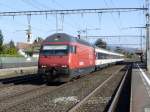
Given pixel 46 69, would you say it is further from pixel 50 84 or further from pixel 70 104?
pixel 70 104

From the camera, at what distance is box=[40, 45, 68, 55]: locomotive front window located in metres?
26.4

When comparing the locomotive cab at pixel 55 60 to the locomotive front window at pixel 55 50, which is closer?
the locomotive cab at pixel 55 60

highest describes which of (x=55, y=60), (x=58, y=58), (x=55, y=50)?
(x=55, y=50)

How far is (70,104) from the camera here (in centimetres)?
1659

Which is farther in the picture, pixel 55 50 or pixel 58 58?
pixel 55 50

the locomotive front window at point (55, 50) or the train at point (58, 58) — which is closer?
the train at point (58, 58)

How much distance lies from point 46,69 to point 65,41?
2206mm

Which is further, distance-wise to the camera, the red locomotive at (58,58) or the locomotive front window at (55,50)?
the locomotive front window at (55,50)

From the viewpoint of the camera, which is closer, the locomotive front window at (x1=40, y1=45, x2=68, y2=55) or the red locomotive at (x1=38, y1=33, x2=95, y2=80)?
the red locomotive at (x1=38, y1=33, x2=95, y2=80)

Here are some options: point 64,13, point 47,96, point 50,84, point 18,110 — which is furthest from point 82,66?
point 18,110

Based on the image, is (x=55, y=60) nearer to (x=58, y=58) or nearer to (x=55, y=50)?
(x=58, y=58)

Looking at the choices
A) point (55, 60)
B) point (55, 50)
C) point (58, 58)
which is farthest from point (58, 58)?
point (55, 50)

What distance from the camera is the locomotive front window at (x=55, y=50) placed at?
26.4m

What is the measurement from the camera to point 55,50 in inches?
1046
